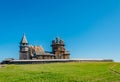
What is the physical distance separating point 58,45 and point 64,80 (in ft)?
289

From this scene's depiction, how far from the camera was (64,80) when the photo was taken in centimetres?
3441

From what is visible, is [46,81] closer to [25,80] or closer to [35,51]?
[25,80]

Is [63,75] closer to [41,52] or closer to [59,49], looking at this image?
[41,52]

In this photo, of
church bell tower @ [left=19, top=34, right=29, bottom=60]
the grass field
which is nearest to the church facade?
church bell tower @ [left=19, top=34, right=29, bottom=60]

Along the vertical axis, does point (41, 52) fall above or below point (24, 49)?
below

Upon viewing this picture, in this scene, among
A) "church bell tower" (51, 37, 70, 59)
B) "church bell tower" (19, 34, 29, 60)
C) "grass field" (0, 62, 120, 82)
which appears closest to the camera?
"grass field" (0, 62, 120, 82)

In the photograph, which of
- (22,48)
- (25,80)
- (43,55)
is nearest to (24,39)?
(22,48)

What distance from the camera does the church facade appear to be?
117 meters

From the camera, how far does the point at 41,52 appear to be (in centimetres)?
11806

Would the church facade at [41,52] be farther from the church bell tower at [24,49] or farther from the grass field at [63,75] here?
the grass field at [63,75]

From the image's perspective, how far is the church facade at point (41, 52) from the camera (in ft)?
384

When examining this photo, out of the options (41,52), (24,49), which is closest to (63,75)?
(41,52)

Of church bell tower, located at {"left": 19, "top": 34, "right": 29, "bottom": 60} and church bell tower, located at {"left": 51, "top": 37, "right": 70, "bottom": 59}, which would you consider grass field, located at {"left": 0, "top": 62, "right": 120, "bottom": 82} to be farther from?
church bell tower, located at {"left": 51, "top": 37, "right": 70, "bottom": 59}

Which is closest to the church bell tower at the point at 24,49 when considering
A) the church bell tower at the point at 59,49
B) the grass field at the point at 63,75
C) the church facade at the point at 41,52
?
the church facade at the point at 41,52
